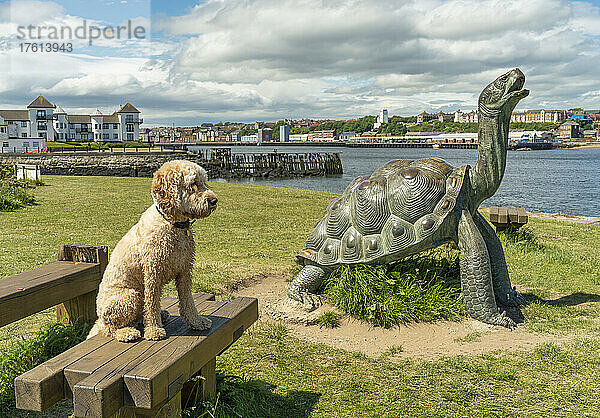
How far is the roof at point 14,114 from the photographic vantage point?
265ft

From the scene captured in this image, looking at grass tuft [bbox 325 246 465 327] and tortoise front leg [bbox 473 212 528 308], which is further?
tortoise front leg [bbox 473 212 528 308]

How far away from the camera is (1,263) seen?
844 centimetres

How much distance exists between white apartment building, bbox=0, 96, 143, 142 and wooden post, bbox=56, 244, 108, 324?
8625cm

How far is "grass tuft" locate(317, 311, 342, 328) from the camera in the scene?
6.34m

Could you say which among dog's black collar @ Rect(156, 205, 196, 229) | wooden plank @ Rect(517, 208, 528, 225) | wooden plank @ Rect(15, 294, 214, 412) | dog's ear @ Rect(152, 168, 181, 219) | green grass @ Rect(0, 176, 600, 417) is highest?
dog's ear @ Rect(152, 168, 181, 219)

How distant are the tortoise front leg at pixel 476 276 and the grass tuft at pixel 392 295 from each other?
0.97 ft

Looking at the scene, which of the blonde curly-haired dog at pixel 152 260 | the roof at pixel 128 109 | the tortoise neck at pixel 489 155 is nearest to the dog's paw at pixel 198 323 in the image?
the blonde curly-haired dog at pixel 152 260

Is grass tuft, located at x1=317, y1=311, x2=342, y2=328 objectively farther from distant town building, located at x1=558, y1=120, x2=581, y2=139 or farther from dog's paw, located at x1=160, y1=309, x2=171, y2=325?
distant town building, located at x1=558, y1=120, x2=581, y2=139

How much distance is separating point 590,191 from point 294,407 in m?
40.6

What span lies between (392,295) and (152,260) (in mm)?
3932

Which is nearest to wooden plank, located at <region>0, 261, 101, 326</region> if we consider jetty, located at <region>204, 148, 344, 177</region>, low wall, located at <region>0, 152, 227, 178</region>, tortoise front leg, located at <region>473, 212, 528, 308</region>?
tortoise front leg, located at <region>473, 212, 528, 308</region>

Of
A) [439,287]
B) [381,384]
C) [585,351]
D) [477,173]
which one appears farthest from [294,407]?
[477,173]

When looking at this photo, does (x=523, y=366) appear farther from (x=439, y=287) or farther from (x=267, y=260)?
(x=267, y=260)

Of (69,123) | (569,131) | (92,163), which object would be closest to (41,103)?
(69,123)
